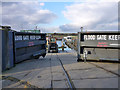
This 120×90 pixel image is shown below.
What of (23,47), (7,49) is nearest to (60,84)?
(7,49)

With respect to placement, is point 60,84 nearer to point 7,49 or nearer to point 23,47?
point 7,49

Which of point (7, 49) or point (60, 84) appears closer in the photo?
point (60, 84)

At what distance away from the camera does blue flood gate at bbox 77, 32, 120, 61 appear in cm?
668

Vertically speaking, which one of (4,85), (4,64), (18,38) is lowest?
(4,85)

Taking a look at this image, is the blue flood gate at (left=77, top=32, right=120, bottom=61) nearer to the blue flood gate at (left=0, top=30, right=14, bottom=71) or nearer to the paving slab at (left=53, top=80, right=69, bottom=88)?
the paving slab at (left=53, top=80, right=69, bottom=88)

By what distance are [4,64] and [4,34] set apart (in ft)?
5.39

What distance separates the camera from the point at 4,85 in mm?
3500

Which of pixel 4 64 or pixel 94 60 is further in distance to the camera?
pixel 94 60

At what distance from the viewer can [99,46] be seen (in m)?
6.93

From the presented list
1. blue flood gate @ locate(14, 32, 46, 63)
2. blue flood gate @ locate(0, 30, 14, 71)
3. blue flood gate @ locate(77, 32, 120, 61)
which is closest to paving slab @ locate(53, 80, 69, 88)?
blue flood gate @ locate(0, 30, 14, 71)

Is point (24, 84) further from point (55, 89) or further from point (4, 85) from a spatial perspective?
point (55, 89)

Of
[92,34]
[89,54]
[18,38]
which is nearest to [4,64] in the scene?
[18,38]

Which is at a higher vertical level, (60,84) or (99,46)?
(99,46)

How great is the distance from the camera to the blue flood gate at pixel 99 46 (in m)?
6.68
